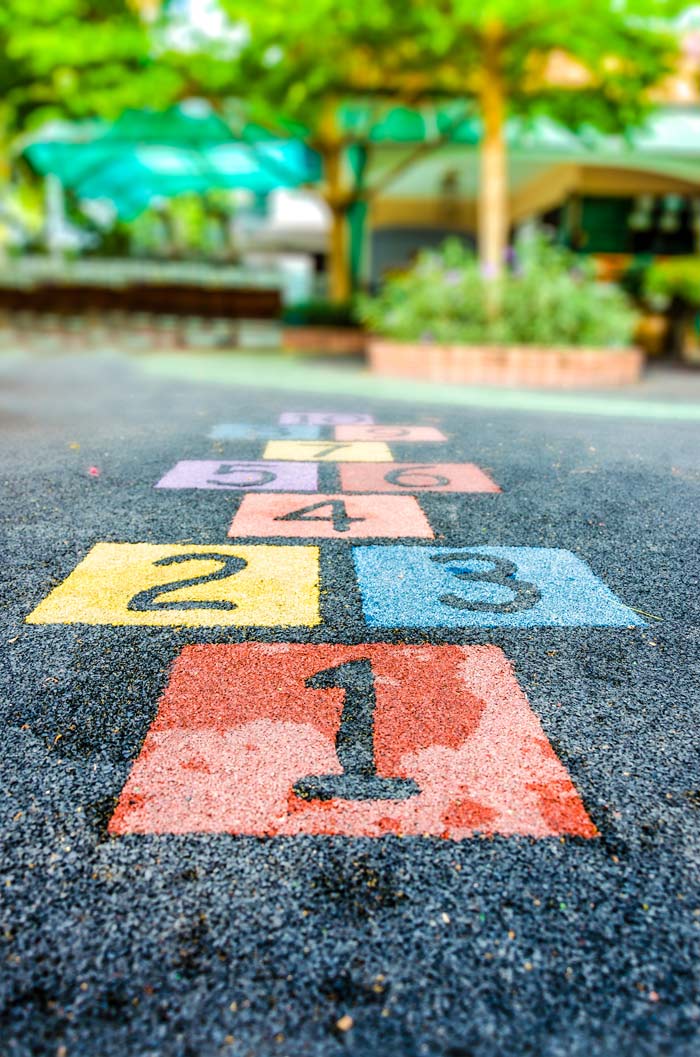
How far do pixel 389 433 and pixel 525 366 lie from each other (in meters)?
4.06

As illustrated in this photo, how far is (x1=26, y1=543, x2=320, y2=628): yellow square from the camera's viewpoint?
277cm

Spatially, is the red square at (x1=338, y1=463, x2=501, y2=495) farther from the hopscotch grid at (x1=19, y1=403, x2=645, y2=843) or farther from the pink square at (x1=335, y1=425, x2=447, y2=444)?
the pink square at (x1=335, y1=425, x2=447, y2=444)

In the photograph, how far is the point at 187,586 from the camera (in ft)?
10.0

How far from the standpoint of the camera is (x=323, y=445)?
19.3 ft

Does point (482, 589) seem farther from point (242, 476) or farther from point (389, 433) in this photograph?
point (389, 433)

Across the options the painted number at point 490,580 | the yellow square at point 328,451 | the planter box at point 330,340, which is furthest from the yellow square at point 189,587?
the planter box at point 330,340

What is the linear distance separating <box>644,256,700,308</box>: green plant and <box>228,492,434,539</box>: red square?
32.4ft

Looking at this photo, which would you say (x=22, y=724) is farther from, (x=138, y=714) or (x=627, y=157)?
(x=627, y=157)

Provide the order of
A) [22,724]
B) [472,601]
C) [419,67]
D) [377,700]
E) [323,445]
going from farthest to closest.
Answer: [419,67]
[323,445]
[472,601]
[377,700]
[22,724]

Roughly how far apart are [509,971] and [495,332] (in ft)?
30.3

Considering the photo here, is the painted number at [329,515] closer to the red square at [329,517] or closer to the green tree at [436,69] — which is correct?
the red square at [329,517]

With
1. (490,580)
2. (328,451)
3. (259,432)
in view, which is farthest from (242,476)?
(490,580)

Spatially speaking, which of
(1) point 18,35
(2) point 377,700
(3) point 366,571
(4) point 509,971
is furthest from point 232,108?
(4) point 509,971

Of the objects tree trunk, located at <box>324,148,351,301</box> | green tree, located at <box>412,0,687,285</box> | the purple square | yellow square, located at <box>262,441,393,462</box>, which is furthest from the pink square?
tree trunk, located at <box>324,148,351,301</box>
